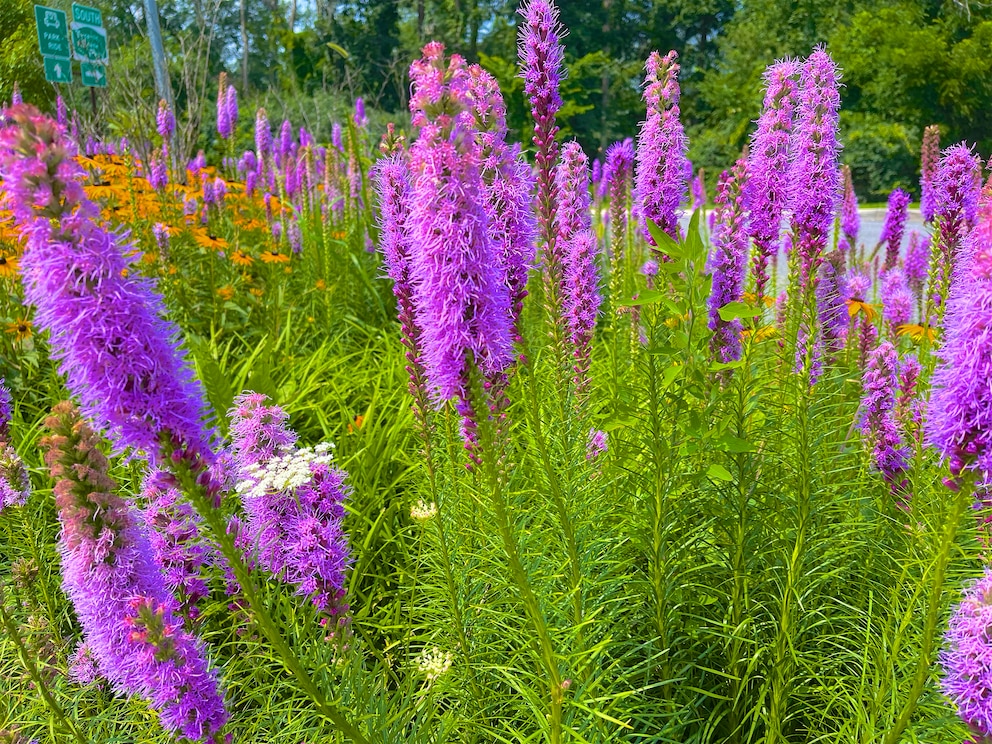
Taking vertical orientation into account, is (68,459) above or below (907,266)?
above

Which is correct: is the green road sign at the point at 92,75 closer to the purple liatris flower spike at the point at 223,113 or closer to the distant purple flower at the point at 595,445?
the purple liatris flower spike at the point at 223,113

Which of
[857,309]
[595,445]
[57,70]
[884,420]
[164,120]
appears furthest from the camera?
[57,70]

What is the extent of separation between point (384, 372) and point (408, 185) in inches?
110

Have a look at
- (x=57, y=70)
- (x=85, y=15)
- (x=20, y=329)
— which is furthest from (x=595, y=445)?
(x=85, y=15)

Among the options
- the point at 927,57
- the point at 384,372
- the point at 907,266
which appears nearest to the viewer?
the point at 384,372

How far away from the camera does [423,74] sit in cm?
167

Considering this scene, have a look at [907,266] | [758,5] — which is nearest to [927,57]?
[758,5]

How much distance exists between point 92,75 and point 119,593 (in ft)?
26.9

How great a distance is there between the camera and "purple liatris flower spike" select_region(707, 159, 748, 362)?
2602 mm

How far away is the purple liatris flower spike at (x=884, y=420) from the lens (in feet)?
9.57

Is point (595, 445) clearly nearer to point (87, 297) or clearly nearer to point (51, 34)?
point (87, 297)

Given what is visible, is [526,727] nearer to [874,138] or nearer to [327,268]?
[327,268]

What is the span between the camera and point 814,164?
2498mm

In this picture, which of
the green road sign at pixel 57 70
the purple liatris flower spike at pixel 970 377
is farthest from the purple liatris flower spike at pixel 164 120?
the purple liatris flower spike at pixel 970 377
